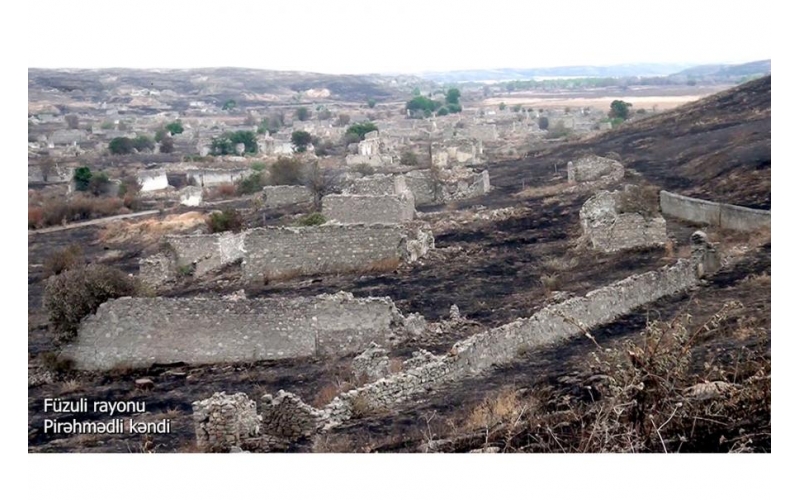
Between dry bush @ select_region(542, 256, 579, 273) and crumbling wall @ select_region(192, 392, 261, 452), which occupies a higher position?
dry bush @ select_region(542, 256, 579, 273)

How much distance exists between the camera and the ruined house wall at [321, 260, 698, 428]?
9.90 metres

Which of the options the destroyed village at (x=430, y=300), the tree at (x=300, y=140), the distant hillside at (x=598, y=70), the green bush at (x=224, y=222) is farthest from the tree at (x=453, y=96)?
the distant hillside at (x=598, y=70)

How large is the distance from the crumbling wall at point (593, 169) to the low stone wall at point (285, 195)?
23.5 feet

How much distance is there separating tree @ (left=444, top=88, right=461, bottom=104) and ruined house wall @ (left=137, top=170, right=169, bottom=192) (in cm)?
3278

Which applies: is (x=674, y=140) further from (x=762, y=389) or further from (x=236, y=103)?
(x=236, y=103)

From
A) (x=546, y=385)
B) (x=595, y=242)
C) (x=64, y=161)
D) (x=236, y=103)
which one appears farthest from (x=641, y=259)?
(x=236, y=103)

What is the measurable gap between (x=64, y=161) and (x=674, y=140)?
21.7 meters

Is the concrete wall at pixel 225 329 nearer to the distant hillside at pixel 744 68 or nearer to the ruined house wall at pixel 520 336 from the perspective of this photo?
the ruined house wall at pixel 520 336

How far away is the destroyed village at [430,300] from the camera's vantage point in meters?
8.52

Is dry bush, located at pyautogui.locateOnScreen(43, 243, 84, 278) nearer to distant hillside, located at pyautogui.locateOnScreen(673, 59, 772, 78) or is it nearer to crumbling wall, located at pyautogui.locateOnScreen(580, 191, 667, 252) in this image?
crumbling wall, located at pyautogui.locateOnScreen(580, 191, 667, 252)

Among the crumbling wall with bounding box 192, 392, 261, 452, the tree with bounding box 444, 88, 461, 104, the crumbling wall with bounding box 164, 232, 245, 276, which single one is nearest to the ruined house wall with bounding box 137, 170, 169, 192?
the crumbling wall with bounding box 164, 232, 245, 276

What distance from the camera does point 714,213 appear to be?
18.2m

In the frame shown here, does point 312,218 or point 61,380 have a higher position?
point 312,218

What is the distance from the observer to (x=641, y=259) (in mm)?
16266
